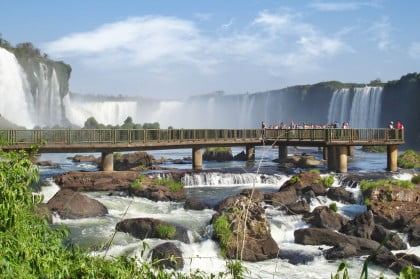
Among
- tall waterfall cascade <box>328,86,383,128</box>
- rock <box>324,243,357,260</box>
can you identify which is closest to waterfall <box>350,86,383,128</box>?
tall waterfall cascade <box>328,86,383,128</box>

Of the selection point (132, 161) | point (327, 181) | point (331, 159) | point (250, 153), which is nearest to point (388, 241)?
point (327, 181)

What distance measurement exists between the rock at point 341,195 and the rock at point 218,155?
1957cm

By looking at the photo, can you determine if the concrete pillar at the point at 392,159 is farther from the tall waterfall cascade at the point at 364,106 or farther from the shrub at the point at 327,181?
the tall waterfall cascade at the point at 364,106

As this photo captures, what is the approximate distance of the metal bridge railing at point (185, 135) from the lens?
89.4 ft

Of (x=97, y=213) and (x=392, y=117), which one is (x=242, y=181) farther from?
(x=392, y=117)

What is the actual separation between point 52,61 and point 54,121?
39.6 feet

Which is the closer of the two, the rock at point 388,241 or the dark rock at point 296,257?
the dark rock at point 296,257

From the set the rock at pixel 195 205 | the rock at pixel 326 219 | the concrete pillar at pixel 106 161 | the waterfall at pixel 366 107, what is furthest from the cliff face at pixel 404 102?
the rock at pixel 195 205

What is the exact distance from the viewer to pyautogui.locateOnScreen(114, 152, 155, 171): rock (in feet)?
112

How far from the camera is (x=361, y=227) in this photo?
1700cm

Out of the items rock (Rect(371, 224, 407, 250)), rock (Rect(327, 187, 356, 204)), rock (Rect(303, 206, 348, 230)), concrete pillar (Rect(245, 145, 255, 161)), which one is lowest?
rock (Rect(371, 224, 407, 250))

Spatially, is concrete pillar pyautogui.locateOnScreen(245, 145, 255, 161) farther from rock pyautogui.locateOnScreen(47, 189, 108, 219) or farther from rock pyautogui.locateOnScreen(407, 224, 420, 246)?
rock pyautogui.locateOnScreen(407, 224, 420, 246)

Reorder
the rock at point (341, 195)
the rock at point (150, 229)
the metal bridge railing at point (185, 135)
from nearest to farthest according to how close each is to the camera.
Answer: the rock at point (150, 229), the rock at point (341, 195), the metal bridge railing at point (185, 135)

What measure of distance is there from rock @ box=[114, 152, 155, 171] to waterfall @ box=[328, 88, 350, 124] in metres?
47.6
